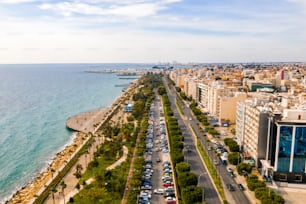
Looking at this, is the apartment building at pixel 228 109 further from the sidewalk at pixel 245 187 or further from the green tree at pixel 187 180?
the green tree at pixel 187 180

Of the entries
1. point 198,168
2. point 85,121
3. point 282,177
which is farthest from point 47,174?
point 85,121

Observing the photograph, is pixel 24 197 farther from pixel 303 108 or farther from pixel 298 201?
pixel 303 108

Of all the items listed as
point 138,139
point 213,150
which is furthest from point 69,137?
point 213,150

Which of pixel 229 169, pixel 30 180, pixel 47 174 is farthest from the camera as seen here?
pixel 47 174

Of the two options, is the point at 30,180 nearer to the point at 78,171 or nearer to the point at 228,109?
the point at 78,171

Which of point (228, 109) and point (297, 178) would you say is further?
point (228, 109)

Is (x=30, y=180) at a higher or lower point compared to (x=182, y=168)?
lower

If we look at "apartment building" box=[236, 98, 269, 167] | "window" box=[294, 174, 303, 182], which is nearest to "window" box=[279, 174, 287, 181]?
"window" box=[294, 174, 303, 182]

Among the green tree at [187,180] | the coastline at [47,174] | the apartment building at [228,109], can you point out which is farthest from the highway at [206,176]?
the coastline at [47,174]

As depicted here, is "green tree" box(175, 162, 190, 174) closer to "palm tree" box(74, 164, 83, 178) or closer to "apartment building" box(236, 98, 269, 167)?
"apartment building" box(236, 98, 269, 167)
